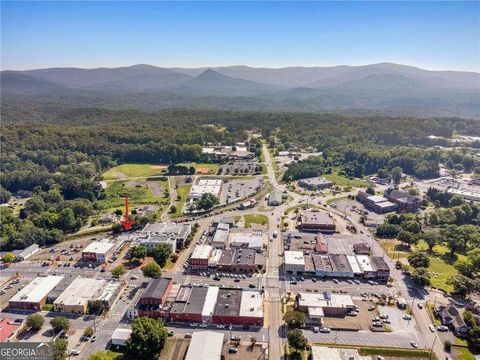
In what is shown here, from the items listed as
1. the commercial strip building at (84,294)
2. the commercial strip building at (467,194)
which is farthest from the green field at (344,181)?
the commercial strip building at (84,294)

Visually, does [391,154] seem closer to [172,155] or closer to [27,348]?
[172,155]

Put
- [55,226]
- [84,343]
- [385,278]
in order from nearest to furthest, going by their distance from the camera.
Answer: [84,343], [385,278], [55,226]

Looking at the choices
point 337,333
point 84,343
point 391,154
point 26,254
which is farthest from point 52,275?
point 391,154

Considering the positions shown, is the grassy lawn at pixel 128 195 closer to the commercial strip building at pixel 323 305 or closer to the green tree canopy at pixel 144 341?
the green tree canopy at pixel 144 341

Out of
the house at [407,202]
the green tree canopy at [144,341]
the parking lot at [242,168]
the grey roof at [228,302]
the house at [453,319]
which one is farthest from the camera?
the parking lot at [242,168]

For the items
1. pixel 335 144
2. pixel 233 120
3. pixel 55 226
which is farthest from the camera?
pixel 233 120

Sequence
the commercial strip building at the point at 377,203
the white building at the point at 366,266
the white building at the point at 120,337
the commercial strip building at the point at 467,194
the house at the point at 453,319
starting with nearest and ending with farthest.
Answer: the white building at the point at 120,337
the house at the point at 453,319
the white building at the point at 366,266
the commercial strip building at the point at 377,203
the commercial strip building at the point at 467,194

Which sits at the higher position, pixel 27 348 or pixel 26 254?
pixel 27 348
